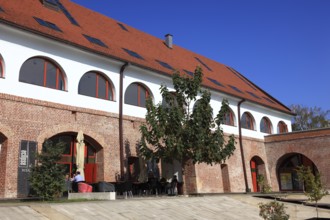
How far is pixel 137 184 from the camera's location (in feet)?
56.9

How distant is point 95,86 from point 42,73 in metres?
2.81

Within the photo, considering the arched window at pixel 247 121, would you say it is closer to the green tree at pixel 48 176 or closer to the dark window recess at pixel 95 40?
the dark window recess at pixel 95 40

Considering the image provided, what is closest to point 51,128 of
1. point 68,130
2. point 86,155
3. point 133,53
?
point 68,130

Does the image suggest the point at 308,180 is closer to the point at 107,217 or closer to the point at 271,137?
the point at 107,217

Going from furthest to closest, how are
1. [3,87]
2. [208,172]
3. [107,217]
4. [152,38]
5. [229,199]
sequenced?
1. [152,38]
2. [208,172]
3. [229,199]
4. [3,87]
5. [107,217]

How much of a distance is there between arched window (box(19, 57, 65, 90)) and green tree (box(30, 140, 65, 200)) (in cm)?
333

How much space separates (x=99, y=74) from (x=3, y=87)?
5.05m

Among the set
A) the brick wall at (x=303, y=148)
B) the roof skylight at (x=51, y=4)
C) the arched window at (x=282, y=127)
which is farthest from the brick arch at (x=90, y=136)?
the arched window at (x=282, y=127)

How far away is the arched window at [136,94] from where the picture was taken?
19141 millimetres

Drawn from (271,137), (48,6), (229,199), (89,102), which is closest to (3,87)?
(89,102)

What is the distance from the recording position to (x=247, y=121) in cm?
2742

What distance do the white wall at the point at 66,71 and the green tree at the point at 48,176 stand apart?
302cm

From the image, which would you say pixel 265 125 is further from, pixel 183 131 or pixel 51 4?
pixel 51 4

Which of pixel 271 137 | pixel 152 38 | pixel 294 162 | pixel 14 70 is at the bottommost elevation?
pixel 294 162
